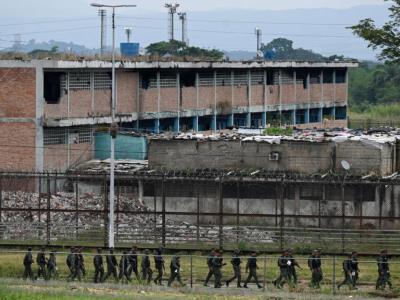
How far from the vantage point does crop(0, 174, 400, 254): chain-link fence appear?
144 ft

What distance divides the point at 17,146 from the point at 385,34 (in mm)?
18974

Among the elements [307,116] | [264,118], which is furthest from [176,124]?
[307,116]

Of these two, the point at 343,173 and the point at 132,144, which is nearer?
the point at 343,173

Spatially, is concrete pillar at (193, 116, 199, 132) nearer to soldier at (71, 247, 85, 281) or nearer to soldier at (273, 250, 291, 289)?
soldier at (71, 247, 85, 281)

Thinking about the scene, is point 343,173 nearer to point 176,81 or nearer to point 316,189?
point 316,189

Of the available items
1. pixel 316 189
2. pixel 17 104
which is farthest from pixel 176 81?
pixel 316 189

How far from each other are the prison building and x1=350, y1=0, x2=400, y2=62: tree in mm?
16895

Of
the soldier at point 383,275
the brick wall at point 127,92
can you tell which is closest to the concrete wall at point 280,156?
the brick wall at point 127,92

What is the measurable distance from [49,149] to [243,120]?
2189cm

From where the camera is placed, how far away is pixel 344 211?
146 ft

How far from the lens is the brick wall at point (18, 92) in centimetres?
5616

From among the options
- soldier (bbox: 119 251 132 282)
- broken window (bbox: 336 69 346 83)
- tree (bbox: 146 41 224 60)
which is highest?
tree (bbox: 146 41 224 60)

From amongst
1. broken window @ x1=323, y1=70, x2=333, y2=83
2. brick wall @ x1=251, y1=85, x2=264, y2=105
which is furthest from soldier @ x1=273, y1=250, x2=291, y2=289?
broken window @ x1=323, y1=70, x2=333, y2=83

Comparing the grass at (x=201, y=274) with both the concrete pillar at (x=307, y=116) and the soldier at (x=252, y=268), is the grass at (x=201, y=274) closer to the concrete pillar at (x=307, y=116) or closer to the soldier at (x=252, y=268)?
the soldier at (x=252, y=268)
